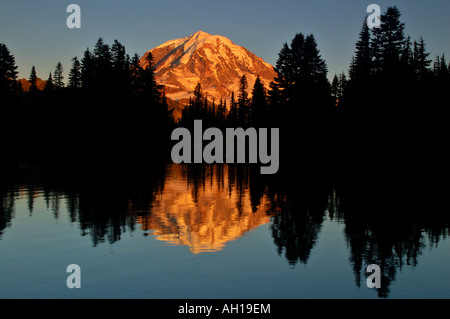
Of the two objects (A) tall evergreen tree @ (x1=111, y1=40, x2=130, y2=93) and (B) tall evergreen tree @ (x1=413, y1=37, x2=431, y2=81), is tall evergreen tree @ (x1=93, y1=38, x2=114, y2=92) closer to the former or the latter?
(A) tall evergreen tree @ (x1=111, y1=40, x2=130, y2=93)

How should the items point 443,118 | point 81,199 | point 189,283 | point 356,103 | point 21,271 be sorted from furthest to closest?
1. point 356,103
2. point 443,118
3. point 81,199
4. point 21,271
5. point 189,283

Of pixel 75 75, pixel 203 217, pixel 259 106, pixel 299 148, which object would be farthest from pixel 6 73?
pixel 203 217

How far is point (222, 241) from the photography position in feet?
56.4

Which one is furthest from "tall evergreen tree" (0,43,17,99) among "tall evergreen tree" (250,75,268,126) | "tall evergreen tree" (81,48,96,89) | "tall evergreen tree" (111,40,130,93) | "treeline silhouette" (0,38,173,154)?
"tall evergreen tree" (250,75,268,126)

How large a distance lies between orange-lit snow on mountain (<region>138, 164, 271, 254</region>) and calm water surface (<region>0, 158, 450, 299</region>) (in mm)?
66

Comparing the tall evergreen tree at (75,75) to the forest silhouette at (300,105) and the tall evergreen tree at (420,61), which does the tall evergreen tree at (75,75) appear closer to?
the forest silhouette at (300,105)

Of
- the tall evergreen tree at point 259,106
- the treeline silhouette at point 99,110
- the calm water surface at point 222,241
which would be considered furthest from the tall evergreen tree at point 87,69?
the calm water surface at point 222,241

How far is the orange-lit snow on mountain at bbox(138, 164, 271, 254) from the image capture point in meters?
17.4

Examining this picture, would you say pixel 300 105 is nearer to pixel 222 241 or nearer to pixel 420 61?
pixel 420 61

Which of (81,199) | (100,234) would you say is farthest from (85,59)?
(100,234)
